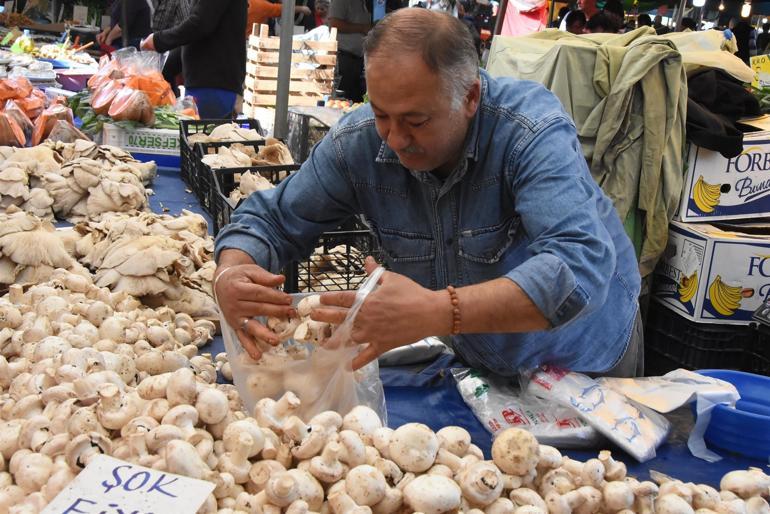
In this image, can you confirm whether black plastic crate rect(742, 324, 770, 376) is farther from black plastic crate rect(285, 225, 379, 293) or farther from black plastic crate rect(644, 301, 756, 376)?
black plastic crate rect(285, 225, 379, 293)

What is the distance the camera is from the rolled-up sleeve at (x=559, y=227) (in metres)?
1.49

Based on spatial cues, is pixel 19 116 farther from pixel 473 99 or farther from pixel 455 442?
pixel 455 442

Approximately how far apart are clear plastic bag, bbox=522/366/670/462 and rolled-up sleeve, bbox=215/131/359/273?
2.24 feet

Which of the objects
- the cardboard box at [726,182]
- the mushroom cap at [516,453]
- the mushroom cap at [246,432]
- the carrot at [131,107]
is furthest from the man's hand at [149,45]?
the mushroom cap at [516,453]

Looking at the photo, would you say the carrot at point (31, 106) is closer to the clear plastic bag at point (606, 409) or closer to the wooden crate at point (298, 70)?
the clear plastic bag at point (606, 409)

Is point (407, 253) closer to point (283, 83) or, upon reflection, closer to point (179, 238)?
point (179, 238)

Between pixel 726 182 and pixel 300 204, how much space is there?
7.73 ft

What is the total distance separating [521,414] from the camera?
1828 mm

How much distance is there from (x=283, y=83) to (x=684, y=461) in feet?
9.58

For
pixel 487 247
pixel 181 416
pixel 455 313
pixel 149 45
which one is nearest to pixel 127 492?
pixel 181 416

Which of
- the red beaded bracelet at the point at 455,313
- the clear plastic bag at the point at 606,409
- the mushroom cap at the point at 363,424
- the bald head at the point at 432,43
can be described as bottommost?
the clear plastic bag at the point at 606,409

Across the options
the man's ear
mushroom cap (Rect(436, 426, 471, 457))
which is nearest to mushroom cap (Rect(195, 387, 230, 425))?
mushroom cap (Rect(436, 426, 471, 457))

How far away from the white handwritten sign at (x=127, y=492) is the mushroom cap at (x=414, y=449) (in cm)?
31

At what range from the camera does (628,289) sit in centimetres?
202
